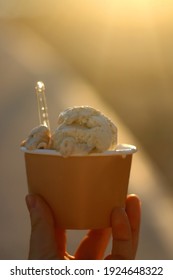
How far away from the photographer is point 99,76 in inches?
155

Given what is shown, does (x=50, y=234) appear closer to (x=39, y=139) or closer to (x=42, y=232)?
(x=42, y=232)

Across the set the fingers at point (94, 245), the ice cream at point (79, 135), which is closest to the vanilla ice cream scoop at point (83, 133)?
the ice cream at point (79, 135)

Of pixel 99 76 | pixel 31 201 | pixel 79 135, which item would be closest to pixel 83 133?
pixel 79 135

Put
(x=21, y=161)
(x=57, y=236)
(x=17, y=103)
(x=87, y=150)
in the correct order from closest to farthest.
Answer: (x=87, y=150) < (x=57, y=236) < (x=21, y=161) < (x=17, y=103)

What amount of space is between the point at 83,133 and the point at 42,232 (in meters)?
0.29

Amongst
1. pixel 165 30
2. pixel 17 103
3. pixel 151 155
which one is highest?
pixel 165 30

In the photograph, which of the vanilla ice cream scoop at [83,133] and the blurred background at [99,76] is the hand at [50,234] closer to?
the vanilla ice cream scoop at [83,133]

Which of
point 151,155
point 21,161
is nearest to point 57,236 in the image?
point 21,161

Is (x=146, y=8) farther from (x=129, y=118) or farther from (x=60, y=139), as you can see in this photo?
(x=60, y=139)

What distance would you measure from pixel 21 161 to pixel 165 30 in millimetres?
1882

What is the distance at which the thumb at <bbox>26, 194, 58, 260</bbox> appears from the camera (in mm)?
1331

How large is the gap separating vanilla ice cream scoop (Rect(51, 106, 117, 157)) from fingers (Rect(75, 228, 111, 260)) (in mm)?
279

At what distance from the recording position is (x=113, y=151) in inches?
52.1

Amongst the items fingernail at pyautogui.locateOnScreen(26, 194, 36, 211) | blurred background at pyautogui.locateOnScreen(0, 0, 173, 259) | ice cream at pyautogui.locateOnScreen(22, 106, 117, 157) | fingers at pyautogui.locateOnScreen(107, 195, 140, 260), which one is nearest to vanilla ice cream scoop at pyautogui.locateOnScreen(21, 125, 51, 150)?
ice cream at pyautogui.locateOnScreen(22, 106, 117, 157)
